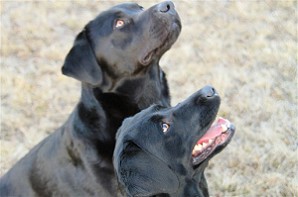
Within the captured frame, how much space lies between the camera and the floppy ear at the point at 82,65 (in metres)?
3.87

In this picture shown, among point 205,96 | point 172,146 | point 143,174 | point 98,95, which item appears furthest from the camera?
point 98,95

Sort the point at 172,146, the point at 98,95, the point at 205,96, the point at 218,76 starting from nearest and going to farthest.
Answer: the point at 172,146
the point at 205,96
the point at 98,95
the point at 218,76

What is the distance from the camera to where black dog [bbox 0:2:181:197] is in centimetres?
388

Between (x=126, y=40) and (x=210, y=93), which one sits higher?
(x=126, y=40)

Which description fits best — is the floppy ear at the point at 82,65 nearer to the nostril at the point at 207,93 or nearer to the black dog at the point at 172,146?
the black dog at the point at 172,146

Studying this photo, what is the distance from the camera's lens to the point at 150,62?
4.10 m

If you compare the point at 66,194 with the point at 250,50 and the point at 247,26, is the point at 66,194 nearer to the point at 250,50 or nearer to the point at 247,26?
the point at 250,50

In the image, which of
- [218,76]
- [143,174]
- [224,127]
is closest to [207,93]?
[224,127]

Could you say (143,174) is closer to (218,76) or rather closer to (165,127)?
(165,127)

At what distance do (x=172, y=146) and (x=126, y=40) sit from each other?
1.08 metres

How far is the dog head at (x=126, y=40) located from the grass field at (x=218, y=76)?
4.95 feet

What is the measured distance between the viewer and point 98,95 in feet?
13.2

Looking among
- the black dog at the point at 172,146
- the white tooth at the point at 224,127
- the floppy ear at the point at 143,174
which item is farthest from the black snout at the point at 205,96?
the floppy ear at the point at 143,174

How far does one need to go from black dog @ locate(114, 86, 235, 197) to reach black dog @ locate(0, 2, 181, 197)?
511 mm
